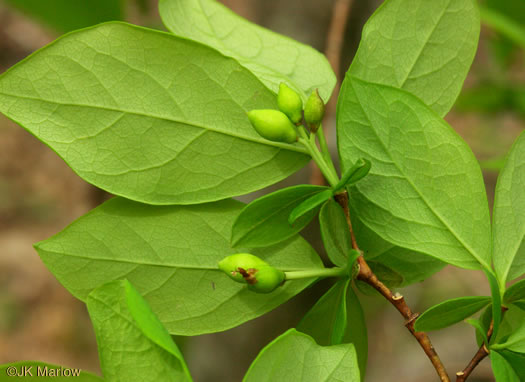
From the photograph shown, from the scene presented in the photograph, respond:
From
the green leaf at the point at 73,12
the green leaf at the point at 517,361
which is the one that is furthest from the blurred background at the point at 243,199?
the green leaf at the point at 517,361

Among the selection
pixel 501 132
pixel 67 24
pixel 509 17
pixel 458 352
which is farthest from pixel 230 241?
pixel 501 132

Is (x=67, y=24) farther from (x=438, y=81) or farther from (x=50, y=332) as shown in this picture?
(x=50, y=332)

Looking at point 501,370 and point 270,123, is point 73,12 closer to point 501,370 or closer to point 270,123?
point 270,123

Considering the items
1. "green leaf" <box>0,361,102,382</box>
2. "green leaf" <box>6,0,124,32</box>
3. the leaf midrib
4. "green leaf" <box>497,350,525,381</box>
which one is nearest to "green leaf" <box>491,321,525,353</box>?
"green leaf" <box>497,350,525,381</box>

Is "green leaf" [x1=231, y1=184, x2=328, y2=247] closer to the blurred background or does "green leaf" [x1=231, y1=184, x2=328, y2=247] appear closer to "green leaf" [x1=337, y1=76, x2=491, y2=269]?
"green leaf" [x1=337, y1=76, x2=491, y2=269]

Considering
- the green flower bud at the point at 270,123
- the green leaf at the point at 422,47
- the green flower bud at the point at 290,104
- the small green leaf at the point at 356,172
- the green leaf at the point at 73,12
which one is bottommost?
the small green leaf at the point at 356,172

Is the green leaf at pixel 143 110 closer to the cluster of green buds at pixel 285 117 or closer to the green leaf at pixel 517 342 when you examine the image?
the cluster of green buds at pixel 285 117
